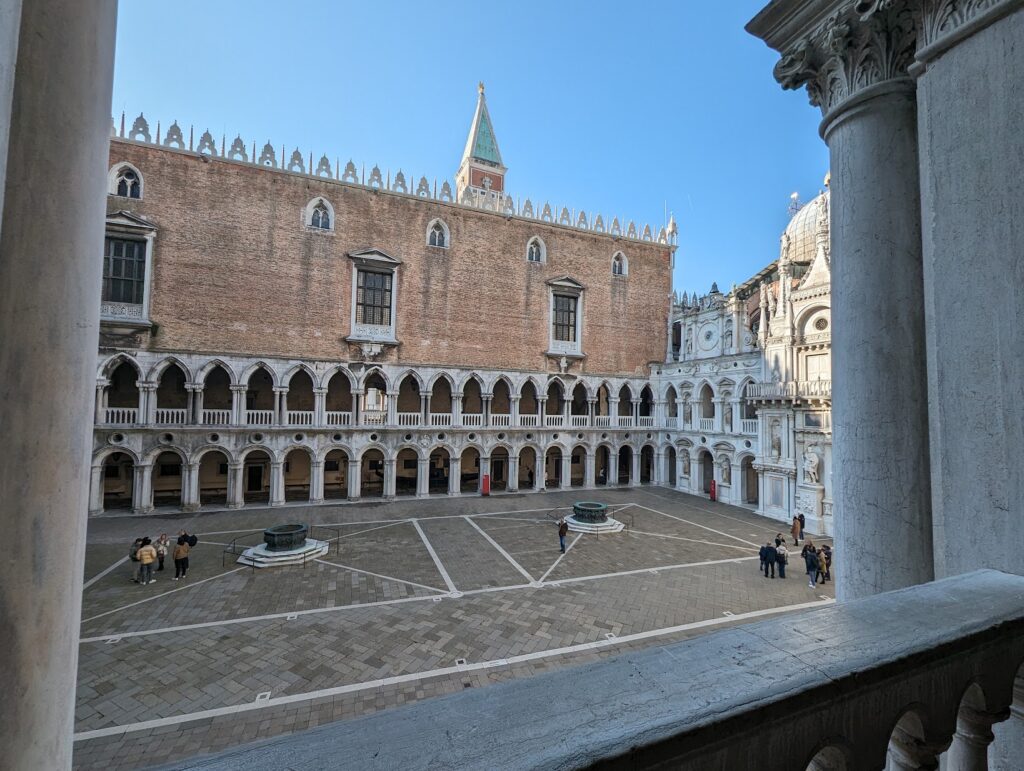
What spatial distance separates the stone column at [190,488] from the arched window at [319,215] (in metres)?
11.7

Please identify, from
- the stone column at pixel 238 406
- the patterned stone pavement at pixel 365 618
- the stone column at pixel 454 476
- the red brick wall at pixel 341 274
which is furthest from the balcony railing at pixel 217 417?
the stone column at pixel 454 476

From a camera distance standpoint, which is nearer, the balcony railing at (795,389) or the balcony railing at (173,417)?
the balcony railing at (795,389)

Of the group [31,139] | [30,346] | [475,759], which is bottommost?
[475,759]

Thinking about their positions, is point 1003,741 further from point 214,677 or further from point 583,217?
point 583,217

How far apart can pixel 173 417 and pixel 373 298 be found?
9872 millimetres

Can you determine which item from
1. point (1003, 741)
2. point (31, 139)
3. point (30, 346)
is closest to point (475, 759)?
point (30, 346)

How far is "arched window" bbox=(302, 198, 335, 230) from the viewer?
72.9 ft

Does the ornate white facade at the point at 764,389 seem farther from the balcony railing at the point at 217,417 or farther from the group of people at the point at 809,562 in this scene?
the balcony railing at the point at 217,417

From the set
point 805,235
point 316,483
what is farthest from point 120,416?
point 805,235

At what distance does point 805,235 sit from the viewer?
2517cm

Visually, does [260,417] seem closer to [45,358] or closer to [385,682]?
[385,682]

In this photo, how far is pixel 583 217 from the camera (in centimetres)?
2781

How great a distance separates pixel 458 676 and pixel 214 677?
3.99 m

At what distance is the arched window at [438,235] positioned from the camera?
24422mm
